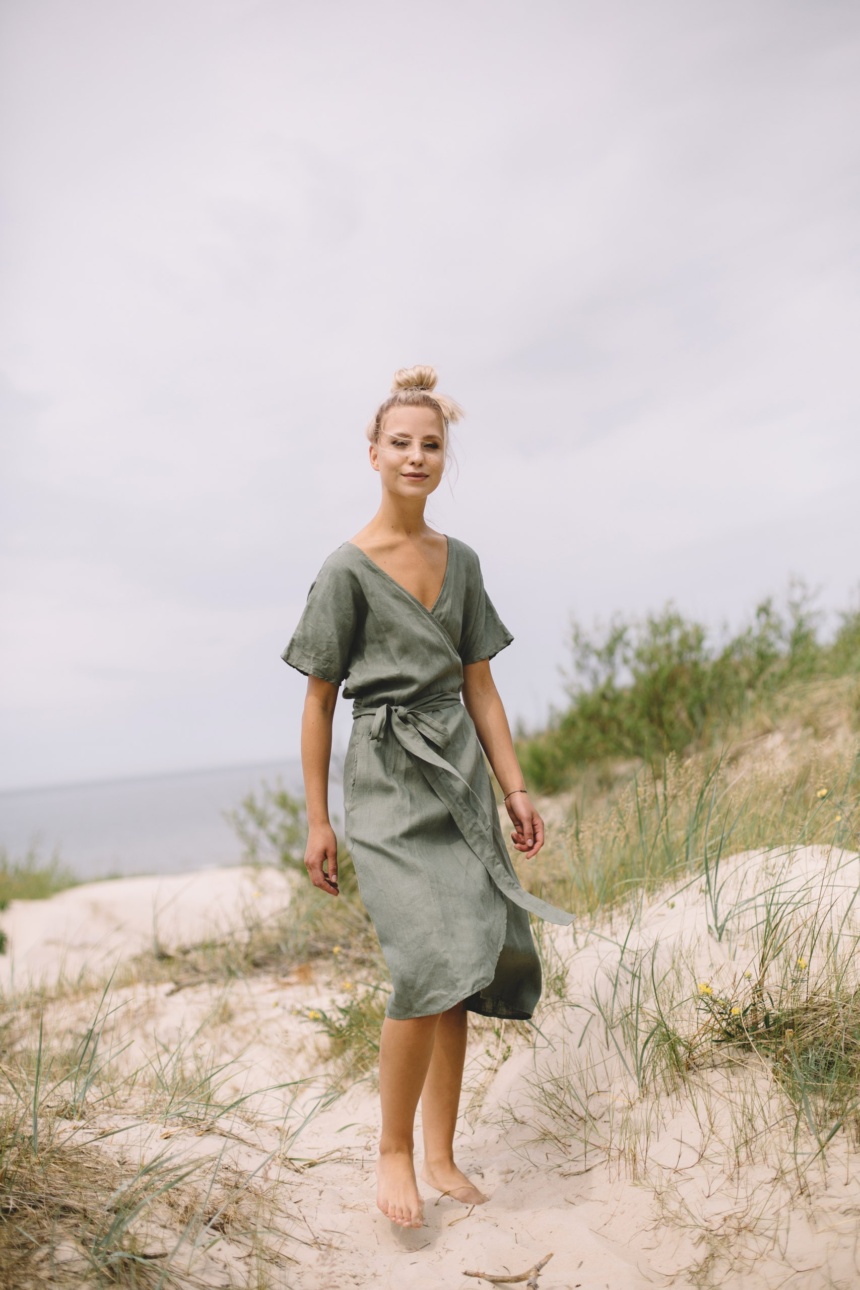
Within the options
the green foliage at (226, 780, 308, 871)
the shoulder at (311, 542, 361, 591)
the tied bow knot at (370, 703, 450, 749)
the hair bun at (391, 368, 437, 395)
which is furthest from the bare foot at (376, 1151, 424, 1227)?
the green foliage at (226, 780, 308, 871)

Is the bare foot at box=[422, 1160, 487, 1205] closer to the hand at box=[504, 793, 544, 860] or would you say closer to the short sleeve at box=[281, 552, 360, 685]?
the hand at box=[504, 793, 544, 860]

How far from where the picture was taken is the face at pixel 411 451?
8.55 feet

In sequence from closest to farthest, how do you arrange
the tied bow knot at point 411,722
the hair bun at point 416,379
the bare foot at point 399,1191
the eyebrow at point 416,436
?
the bare foot at point 399,1191
the tied bow knot at point 411,722
the eyebrow at point 416,436
the hair bun at point 416,379

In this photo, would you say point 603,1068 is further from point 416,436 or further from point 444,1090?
point 416,436

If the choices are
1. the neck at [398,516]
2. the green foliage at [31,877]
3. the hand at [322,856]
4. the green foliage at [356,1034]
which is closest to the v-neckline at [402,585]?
the neck at [398,516]

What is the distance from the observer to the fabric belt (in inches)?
97.3

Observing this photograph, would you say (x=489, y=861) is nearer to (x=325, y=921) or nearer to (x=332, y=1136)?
(x=332, y=1136)

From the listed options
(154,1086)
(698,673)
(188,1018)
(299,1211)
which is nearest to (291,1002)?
(188,1018)

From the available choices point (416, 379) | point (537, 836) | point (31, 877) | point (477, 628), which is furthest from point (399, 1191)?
point (31, 877)

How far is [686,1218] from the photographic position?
216 centimetres

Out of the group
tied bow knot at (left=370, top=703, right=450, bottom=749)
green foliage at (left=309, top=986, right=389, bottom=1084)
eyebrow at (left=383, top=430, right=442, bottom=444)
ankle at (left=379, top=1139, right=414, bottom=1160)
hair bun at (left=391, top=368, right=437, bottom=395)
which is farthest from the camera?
green foliage at (left=309, top=986, right=389, bottom=1084)

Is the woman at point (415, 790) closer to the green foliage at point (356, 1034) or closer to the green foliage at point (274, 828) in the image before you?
the green foliage at point (356, 1034)

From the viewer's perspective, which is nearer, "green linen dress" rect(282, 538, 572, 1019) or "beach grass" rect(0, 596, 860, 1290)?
"beach grass" rect(0, 596, 860, 1290)

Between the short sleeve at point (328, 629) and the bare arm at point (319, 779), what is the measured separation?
0.15 feet
